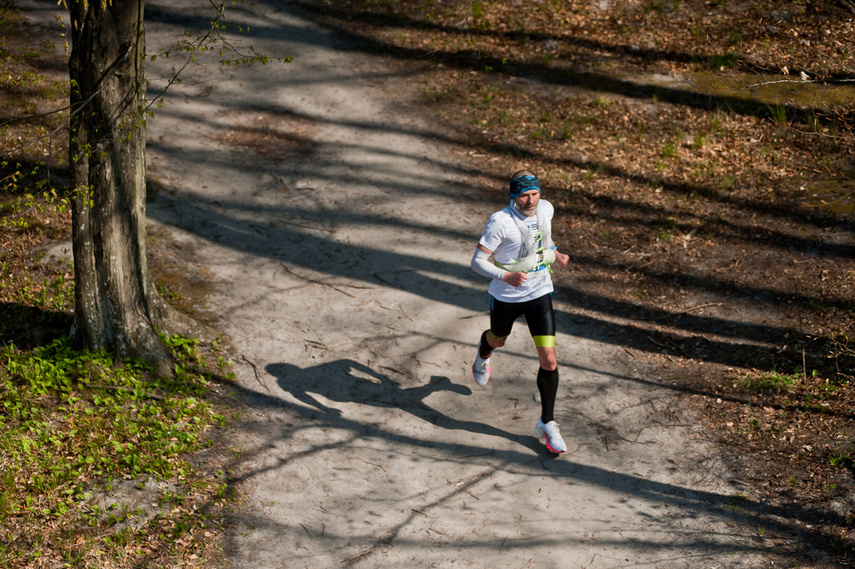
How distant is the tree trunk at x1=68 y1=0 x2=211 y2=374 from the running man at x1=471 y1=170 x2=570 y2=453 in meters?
3.27

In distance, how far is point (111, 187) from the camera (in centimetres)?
649

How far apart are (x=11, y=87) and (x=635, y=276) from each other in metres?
10.0

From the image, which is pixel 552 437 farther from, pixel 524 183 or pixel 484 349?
pixel 524 183

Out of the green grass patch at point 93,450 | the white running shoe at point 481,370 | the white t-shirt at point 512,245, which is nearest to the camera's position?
the green grass patch at point 93,450

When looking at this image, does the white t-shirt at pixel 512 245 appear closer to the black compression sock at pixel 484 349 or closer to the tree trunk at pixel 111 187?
the black compression sock at pixel 484 349

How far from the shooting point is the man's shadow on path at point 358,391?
23.2 ft

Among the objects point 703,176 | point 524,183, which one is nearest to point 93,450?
point 524,183

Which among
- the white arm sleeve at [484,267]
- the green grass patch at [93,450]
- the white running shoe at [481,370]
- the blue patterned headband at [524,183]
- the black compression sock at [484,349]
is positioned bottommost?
the green grass patch at [93,450]

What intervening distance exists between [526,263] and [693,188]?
531 cm

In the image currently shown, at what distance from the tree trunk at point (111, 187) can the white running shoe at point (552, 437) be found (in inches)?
149

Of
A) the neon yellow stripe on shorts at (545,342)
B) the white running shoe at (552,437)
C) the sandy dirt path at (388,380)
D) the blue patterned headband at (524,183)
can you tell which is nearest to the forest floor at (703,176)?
the sandy dirt path at (388,380)

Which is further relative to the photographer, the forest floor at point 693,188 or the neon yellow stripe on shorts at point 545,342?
the forest floor at point 693,188

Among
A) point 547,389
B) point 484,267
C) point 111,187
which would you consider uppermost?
point 111,187

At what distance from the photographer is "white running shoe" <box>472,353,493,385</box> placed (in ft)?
24.0
